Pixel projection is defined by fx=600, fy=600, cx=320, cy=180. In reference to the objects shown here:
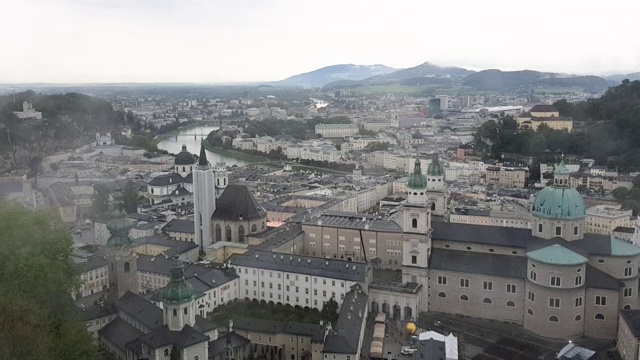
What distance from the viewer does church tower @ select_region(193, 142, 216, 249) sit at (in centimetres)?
3384

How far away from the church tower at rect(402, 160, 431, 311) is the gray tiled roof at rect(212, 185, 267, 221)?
10425 millimetres

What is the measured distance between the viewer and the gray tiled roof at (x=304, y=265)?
87.7 feet

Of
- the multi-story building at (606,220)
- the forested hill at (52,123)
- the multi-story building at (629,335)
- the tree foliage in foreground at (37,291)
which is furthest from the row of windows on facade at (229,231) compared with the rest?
the forested hill at (52,123)

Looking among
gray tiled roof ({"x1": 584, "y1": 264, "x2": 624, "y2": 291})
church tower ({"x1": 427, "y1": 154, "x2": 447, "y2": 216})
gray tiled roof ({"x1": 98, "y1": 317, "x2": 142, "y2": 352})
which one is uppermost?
church tower ({"x1": 427, "y1": 154, "x2": 447, "y2": 216})

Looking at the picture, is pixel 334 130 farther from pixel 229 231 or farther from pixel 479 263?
pixel 479 263

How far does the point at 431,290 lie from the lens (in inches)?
1074

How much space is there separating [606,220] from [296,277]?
2388 cm

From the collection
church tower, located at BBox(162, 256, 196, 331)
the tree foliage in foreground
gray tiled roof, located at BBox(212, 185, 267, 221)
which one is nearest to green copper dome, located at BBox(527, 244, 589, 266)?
church tower, located at BBox(162, 256, 196, 331)

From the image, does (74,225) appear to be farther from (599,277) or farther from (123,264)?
(599,277)

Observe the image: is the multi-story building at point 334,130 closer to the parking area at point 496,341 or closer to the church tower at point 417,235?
the church tower at point 417,235

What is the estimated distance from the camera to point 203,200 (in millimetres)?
34406

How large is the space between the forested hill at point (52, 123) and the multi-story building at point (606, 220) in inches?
2003

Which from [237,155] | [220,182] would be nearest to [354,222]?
[220,182]

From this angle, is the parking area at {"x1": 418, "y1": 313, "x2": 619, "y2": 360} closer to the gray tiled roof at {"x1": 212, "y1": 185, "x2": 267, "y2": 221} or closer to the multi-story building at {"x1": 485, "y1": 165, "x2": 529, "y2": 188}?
the gray tiled roof at {"x1": 212, "y1": 185, "x2": 267, "y2": 221}
